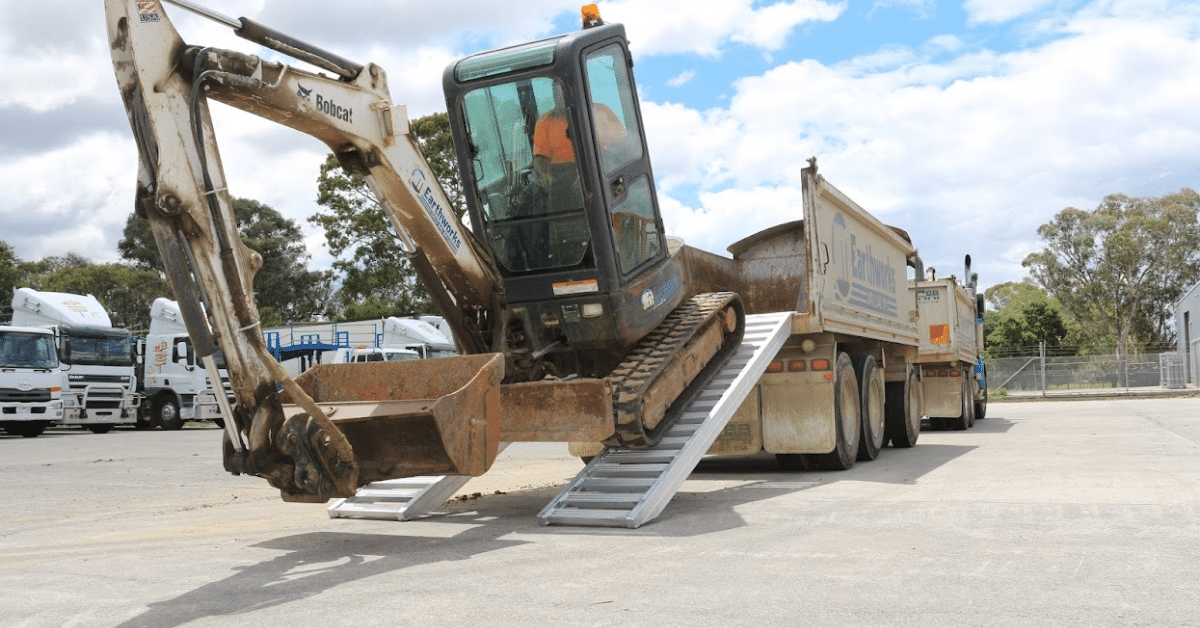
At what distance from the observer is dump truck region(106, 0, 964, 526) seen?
247 inches

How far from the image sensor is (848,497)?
945cm

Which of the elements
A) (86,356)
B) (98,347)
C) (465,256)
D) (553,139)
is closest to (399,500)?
(465,256)

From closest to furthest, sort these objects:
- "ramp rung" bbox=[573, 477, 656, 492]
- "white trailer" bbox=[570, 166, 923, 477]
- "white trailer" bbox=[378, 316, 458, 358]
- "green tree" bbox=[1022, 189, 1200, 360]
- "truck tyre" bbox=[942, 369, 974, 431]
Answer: "ramp rung" bbox=[573, 477, 656, 492] → "white trailer" bbox=[570, 166, 923, 477] → "truck tyre" bbox=[942, 369, 974, 431] → "white trailer" bbox=[378, 316, 458, 358] → "green tree" bbox=[1022, 189, 1200, 360]

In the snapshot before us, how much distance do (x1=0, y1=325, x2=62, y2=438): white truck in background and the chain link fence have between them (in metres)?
32.9

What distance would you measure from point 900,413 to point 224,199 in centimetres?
1177

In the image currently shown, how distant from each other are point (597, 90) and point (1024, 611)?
5.51 meters

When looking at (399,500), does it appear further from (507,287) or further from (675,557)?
(675,557)

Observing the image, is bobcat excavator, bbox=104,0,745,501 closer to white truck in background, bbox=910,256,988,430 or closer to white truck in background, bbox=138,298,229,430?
white truck in background, bbox=910,256,988,430

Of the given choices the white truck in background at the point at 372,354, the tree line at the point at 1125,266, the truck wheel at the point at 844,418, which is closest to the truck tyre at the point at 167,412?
the white truck in background at the point at 372,354

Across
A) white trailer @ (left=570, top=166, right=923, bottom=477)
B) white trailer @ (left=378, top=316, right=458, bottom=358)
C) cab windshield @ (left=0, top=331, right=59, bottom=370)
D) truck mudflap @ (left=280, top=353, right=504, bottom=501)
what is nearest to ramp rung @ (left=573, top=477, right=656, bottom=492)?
truck mudflap @ (left=280, top=353, right=504, bottom=501)

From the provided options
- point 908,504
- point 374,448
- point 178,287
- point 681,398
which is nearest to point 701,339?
point 681,398

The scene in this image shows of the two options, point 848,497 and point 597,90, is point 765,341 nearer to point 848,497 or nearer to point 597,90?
point 848,497

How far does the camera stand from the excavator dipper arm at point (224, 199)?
6.12 meters

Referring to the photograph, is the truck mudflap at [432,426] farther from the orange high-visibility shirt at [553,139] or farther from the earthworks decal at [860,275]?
the earthworks decal at [860,275]
